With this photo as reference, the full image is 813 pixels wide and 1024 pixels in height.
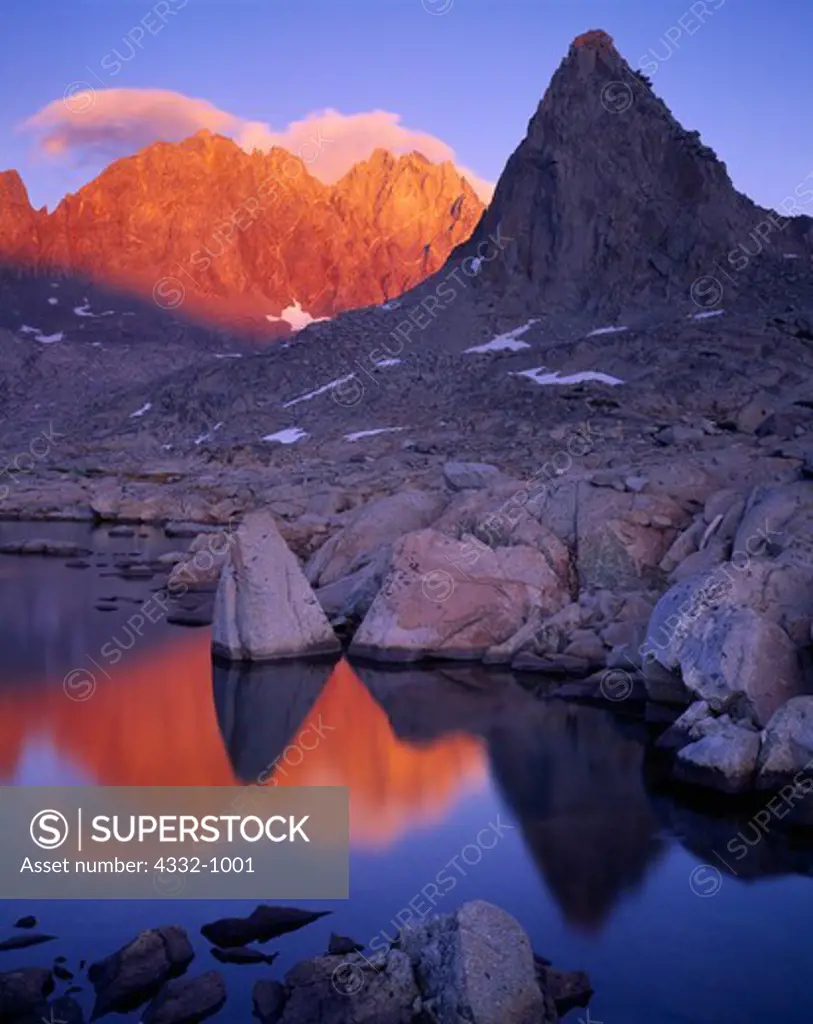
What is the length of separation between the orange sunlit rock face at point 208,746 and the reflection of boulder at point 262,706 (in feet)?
0.46

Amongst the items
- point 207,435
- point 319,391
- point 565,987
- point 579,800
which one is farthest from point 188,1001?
point 319,391

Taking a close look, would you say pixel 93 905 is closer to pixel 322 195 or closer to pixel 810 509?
pixel 810 509

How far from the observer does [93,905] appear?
809cm

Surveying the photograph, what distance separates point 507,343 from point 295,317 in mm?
78935

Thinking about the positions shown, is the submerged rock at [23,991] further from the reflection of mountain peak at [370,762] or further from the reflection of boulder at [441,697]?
the reflection of boulder at [441,697]

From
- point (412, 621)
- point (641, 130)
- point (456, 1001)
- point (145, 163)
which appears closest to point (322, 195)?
point (145, 163)

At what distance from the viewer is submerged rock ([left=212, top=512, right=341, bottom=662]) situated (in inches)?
610

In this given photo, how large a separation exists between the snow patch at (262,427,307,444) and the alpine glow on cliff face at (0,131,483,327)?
3077 inches

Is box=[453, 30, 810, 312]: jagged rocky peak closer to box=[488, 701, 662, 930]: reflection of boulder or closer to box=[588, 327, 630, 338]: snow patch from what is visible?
box=[588, 327, 630, 338]: snow patch

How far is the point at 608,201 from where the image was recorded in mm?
58625

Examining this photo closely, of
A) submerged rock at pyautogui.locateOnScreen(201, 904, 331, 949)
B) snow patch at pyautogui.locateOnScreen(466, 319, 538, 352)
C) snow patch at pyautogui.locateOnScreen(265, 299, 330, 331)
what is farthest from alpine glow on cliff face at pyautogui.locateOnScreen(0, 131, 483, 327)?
submerged rock at pyautogui.locateOnScreen(201, 904, 331, 949)

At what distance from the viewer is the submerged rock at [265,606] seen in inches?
610

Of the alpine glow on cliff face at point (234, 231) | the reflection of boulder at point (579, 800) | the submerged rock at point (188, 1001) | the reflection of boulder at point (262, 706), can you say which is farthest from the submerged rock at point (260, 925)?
the alpine glow on cliff face at point (234, 231)

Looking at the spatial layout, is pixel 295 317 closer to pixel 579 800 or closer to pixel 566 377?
pixel 566 377
